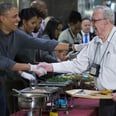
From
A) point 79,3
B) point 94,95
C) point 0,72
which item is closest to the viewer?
point 94,95

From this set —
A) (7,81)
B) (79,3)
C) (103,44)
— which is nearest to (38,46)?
(7,81)

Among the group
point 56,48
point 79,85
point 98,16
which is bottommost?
point 79,85

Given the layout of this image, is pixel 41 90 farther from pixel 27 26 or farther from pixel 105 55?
pixel 27 26

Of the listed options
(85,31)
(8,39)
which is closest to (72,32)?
(85,31)

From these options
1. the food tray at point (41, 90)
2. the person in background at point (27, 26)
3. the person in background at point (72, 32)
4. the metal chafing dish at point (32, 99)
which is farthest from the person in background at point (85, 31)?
the metal chafing dish at point (32, 99)

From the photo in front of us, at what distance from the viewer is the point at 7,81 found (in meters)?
3.71

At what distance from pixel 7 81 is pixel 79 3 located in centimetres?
607

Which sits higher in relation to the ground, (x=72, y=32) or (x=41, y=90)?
(x=72, y=32)

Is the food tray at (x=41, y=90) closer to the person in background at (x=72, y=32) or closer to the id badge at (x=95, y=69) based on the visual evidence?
the id badge at (x=95, y=69)

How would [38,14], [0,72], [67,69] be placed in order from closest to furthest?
[67,69] < [0,72] < [38,14]

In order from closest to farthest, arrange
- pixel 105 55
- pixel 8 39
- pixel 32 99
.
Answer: pixel 32 99, pixel 105 55, pixel 8 39

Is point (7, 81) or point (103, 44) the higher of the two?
point (103, 44)

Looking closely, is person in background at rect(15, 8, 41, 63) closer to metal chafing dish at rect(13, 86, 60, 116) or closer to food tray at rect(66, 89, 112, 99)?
food tray at rect(66, 89, 112, 99)

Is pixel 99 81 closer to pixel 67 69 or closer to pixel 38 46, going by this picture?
pixel 67 69
